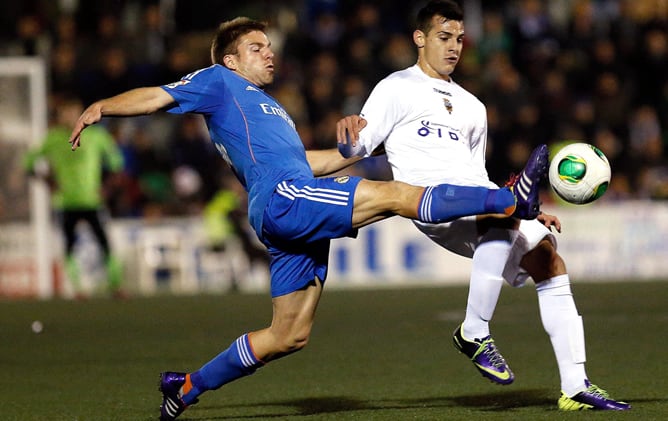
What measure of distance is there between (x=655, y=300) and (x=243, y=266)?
589cm

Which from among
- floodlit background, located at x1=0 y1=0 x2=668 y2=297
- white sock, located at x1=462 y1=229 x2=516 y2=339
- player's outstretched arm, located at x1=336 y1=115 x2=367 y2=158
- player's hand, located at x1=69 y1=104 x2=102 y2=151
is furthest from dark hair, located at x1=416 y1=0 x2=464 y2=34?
floodlit background, located at x1=0 y1=0 x2=668 y2=297

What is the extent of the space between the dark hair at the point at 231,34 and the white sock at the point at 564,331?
6.54 feet

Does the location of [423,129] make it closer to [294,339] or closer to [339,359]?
[294,339]

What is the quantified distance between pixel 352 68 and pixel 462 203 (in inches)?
510

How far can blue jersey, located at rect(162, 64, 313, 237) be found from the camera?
600cm

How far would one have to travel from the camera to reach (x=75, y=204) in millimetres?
15031

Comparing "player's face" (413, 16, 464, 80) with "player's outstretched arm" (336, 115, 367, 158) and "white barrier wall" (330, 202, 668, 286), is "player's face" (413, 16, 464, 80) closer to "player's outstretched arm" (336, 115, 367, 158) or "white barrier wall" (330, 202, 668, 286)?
"player's outstretched arm" (336, 115, 367, 158)

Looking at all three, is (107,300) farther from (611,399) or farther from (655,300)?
(611,399)

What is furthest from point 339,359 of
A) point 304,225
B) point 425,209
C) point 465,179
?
point 425,209

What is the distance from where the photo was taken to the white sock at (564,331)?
20.2 ft

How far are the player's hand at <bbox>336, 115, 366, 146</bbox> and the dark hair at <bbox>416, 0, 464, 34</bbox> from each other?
80 centimetres

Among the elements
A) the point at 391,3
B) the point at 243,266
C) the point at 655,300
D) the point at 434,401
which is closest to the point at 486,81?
the point at 391,3

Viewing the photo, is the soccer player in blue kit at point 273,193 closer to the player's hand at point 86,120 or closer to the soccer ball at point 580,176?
the player's hand at point 86,120

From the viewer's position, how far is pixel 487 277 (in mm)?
6223
